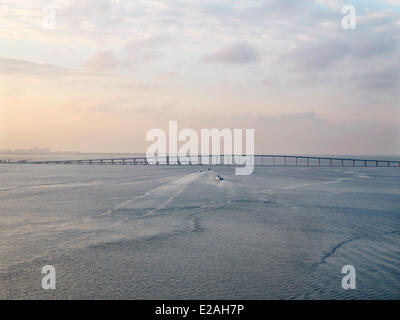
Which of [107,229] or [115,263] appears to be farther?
[107,229]

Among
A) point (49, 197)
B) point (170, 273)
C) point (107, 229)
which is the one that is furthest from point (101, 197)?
point (170, 273)

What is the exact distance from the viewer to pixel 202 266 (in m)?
14.8

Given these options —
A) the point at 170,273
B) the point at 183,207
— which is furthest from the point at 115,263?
the point at 183,207

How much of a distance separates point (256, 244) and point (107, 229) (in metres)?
8.98

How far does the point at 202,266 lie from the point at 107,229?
8.49 meters
